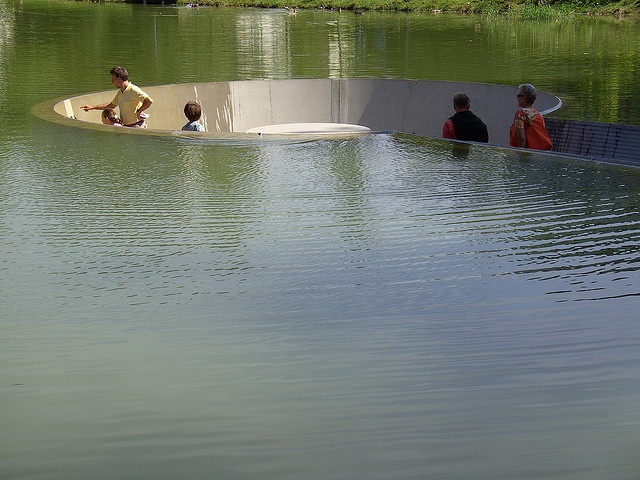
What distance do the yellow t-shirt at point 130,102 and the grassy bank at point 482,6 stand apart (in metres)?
22.0

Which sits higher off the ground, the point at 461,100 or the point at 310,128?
the point at 461,100

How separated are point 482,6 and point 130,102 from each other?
25.9 metres

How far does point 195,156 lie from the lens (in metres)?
6.79

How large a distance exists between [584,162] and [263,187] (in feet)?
7.42

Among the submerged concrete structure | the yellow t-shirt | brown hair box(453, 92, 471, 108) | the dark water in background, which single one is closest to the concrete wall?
the submerged concrete structure

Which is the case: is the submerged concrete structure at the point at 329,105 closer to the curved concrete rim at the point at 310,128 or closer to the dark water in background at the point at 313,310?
the curved concrete rim at the point at 310,128

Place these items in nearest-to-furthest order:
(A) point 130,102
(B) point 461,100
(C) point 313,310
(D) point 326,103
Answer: (C) point 313,310 < (B) point 461,100 < (A) point 130,102 < (D) point 326,103

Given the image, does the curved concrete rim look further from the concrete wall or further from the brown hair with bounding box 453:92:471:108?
the brown hair with bounding box 453:92:471:108

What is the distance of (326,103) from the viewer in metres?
12.0

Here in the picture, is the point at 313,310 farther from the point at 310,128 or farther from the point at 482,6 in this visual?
the point at 482,6

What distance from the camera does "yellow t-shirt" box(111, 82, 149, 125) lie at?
8.54 m

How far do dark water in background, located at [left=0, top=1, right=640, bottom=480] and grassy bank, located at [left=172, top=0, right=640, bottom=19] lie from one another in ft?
77.0

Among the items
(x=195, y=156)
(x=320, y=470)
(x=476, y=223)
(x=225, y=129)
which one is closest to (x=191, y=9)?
(x=225, y=129)

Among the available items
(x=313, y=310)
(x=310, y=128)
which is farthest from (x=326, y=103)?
(x=313, y=310)
